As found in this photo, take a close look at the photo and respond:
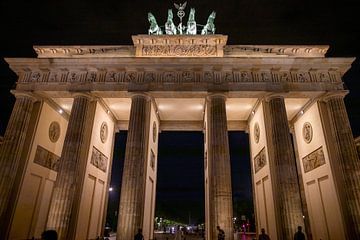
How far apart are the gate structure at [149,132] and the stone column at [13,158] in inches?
2.4

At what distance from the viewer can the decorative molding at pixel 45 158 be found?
16.8 metres

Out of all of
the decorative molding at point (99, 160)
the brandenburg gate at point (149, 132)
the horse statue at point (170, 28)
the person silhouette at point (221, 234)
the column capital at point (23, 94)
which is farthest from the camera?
the horse statue at point (170, 28)

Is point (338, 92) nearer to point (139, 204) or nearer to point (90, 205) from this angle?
point (139, 204)

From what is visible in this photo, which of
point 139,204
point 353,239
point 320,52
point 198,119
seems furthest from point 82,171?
point 320,52

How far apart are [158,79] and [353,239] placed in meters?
14.5

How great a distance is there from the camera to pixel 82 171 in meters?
15.4

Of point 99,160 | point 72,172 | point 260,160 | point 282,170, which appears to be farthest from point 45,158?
point 282,170

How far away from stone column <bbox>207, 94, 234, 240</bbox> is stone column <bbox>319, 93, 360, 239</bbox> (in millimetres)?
6496

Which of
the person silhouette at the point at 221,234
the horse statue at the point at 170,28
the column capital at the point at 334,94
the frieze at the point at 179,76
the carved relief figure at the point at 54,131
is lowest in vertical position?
the person silhouette at the point at 221,234

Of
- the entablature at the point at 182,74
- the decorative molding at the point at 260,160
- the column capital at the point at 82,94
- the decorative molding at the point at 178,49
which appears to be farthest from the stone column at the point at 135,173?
the decorative molding at the point at 260,160

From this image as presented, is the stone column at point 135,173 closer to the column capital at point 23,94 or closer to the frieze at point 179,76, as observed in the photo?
the frieze at point 179,76

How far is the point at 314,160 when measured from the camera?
1709cm

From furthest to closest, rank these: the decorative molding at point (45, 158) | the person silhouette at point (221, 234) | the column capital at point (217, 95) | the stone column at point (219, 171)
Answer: the decorative molding at point (45, 158) < the column capital at point (217, 95) < the stone column at point (219, 171) < the person silhouette at point (221, 234)

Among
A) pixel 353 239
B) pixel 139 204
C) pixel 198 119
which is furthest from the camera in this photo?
pixel 198 119
